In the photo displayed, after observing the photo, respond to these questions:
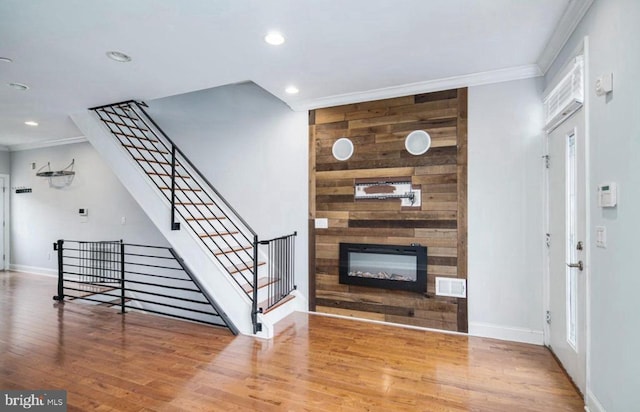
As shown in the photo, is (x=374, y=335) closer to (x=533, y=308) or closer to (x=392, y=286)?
(x=392, y=286)

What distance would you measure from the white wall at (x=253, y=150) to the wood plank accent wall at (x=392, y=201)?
7.7 inches

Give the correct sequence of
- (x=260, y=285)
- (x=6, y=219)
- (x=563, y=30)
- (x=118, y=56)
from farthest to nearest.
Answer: (x=6, y=219) < (x=260, y=285) < (x=118, y=56) < (x=563, y=30)

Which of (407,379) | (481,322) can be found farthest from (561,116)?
(407,379)

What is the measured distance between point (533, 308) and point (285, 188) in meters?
3.10

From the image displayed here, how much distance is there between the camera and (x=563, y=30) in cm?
245

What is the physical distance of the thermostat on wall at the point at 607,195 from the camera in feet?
5.89

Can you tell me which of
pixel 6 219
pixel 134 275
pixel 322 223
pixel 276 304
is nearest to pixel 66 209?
pixel 6 219

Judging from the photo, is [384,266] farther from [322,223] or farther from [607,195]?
[607,195]

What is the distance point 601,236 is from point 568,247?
0.76m

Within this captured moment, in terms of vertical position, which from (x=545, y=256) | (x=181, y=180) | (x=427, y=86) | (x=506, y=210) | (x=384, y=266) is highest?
(x=427, y=86)

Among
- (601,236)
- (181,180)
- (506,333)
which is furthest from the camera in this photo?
(181,180)

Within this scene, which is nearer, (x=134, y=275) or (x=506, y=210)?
(x=506, y=210)

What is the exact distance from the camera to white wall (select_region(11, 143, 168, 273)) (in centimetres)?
590

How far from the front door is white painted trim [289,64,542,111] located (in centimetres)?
72
